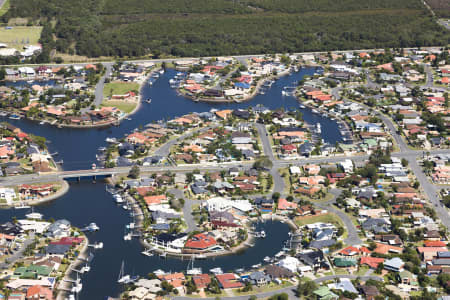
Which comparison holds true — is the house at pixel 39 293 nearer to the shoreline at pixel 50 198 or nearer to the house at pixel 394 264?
the shoreline at pixel 50 198

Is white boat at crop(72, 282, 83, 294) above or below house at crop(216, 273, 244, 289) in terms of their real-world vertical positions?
below

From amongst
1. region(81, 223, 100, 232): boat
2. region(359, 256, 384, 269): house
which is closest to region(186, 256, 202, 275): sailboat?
region(81, 223, 100, 232): boat

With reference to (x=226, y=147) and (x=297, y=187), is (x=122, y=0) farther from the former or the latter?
(x=297, y=187)

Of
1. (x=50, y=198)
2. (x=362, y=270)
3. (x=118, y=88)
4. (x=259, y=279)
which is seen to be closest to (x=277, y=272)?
(x=259, y=279)

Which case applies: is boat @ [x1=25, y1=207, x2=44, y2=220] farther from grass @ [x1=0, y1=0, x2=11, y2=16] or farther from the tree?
grass @ [x1=0, y1=0, x2=11, y2=16]

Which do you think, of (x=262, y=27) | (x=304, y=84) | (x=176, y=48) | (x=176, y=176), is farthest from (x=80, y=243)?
(x=262, y=27)

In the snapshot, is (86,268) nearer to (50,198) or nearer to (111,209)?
(111,209)
